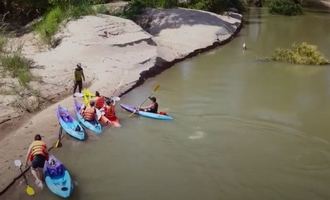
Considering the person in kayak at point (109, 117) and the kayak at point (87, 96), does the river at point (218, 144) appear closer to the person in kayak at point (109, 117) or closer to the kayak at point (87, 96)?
the person in kayak at point (109, 117)

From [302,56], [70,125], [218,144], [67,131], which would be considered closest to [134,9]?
[302,56]

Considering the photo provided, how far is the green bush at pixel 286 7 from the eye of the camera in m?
44.3

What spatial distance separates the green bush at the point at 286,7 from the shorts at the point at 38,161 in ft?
121

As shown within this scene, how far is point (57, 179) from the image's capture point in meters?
11.4

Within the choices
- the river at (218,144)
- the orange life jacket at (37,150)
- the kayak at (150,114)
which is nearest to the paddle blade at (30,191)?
the river at (218,144)

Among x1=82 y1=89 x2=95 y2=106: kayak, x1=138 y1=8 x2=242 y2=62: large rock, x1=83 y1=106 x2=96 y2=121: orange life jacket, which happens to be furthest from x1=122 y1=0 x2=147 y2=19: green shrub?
x1=83 y1=106 x2=96 y2=121: orange life jacket

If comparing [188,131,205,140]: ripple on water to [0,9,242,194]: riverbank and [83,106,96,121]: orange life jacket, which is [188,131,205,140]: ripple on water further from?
[0,9,242,194]: riverbank

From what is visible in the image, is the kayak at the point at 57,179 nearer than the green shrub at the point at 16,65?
Yes

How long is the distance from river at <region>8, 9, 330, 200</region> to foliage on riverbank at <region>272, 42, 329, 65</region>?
1170 mm

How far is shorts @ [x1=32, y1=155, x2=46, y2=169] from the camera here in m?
11.6

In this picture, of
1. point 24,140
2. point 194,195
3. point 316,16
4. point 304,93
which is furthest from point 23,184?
point 316,16

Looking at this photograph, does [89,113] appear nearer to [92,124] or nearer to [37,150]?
[92,124]

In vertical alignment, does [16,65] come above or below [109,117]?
above

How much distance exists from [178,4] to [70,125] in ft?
75.1
